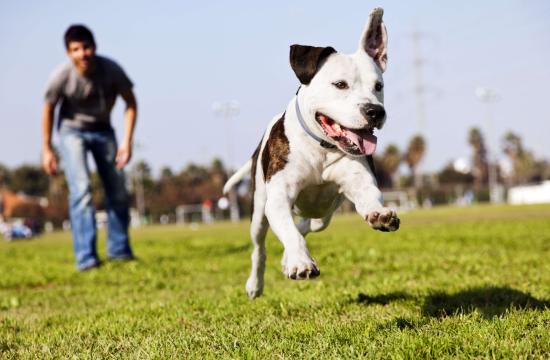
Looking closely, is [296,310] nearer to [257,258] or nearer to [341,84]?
[257,258]

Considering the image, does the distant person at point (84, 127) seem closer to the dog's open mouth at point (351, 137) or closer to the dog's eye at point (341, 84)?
the dog's open mouth at point (351, 137)

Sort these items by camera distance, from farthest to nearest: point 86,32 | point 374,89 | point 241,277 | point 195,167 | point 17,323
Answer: point 195,167 → point 86,32 → point 241,277 → point 17,323 → point 374,89

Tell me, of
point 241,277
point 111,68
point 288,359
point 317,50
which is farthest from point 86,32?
point 288,359

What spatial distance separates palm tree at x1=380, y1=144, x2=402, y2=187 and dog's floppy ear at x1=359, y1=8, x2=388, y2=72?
109464 millimetres

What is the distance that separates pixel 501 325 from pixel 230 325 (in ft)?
5.51

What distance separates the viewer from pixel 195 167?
11900 cm

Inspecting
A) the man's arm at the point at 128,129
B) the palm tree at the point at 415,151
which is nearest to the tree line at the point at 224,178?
the palm tree at the point at 415,151

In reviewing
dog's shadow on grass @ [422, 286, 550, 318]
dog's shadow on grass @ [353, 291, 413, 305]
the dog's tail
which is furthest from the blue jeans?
dog's shadow on grass @ [422, 286, 550, 318]

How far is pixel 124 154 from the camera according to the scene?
8977 millimetres

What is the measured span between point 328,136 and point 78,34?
18.0 ft

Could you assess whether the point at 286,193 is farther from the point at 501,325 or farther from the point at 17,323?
the point at 17,323

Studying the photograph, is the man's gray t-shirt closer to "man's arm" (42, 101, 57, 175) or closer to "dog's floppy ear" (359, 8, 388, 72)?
"man's arm" (42, 101, 57, 175)

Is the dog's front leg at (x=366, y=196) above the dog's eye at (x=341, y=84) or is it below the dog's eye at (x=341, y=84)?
below

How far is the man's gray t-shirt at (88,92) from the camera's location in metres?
8.82
